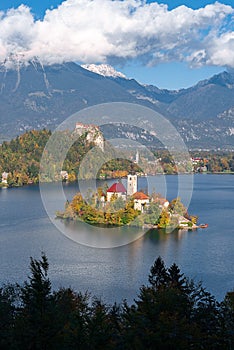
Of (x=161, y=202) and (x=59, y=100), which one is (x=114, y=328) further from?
(x=59, y=100)

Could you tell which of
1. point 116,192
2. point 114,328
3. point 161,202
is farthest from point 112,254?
point 114,328

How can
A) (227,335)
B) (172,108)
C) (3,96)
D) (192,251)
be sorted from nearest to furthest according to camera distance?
(227,335), (192,251), (3,96), (172,108)

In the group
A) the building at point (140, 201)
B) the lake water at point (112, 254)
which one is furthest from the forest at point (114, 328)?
the building at point (140, 201)

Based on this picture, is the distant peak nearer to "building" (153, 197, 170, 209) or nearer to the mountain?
the mountain

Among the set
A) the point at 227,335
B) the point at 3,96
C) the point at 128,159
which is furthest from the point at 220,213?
the point at 3,96

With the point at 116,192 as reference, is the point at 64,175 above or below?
above

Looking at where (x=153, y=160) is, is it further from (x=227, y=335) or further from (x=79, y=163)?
(x=227, y=335)

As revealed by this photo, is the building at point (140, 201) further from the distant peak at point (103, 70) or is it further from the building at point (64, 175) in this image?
the distant peak at point (103, 70)

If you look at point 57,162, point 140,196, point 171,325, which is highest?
point 57,162
